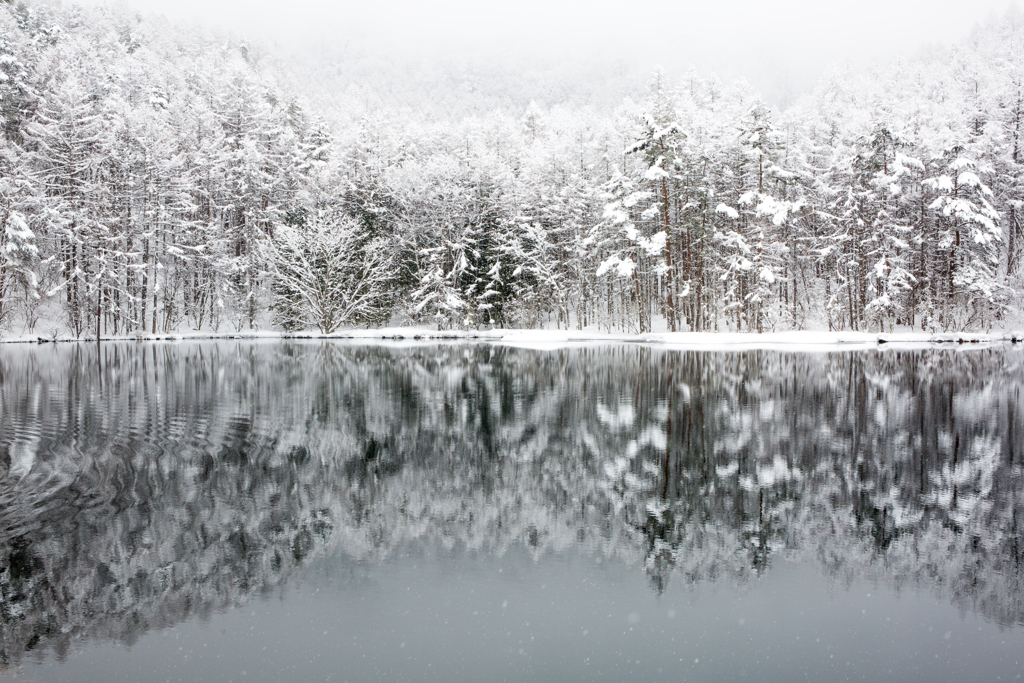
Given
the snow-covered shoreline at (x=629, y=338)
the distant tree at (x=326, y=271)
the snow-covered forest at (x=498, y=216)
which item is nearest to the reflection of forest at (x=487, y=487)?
the snow-covered shoreline at (x=629, y=338)

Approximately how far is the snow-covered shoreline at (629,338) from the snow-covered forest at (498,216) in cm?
222

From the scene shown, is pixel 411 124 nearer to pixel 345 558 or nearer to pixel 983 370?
pixel 983 370

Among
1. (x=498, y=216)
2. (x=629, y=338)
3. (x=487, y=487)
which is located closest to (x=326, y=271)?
(x=498, y=216)

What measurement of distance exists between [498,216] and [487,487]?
50463mm

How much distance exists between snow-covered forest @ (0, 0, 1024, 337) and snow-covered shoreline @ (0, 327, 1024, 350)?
2.22 m

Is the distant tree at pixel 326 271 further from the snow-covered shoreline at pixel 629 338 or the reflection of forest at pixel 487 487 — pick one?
the reflection of forest at pixel 487 487

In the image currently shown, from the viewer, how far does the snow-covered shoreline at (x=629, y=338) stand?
40.4 m

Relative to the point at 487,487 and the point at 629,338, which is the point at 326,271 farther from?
the point at 487,487

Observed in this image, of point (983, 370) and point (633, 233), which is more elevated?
point (633, 233)

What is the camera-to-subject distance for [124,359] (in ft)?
100

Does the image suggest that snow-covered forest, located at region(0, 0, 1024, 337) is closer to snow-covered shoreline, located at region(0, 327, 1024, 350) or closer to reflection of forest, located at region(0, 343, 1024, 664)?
snow-covered shoreline, located at region(0, 327, 1024, 350)

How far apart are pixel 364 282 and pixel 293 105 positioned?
30.8 meters

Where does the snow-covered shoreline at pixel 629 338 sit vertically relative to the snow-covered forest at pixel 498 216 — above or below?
below

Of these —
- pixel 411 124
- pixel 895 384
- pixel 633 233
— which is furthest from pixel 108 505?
pixel 411 124
